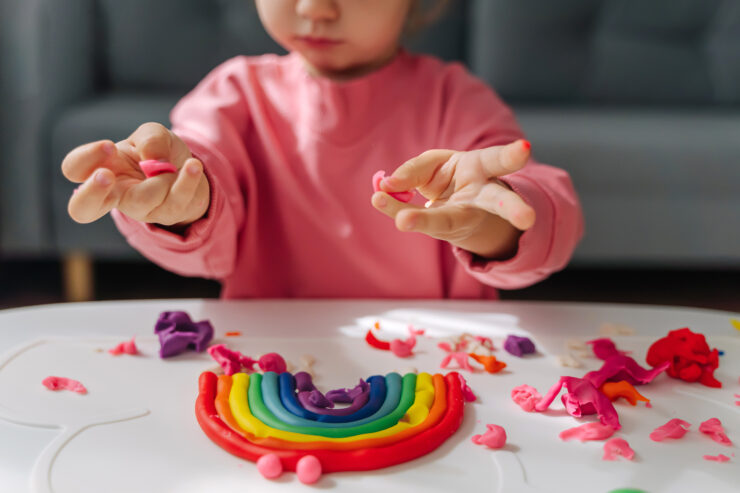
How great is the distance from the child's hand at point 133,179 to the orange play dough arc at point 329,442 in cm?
12

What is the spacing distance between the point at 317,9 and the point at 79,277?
1009mm

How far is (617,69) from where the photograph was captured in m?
1.59

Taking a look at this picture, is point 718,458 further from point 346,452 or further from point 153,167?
point 153,167

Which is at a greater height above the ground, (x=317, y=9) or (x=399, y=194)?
(x=317, y=9)

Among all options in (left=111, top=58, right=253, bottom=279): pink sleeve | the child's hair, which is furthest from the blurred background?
(left=111, top=58, right=253, bottom=279): pink sleeve

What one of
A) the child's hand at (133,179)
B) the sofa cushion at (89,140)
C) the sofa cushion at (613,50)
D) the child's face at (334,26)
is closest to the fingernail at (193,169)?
the child's hand at (133,179)

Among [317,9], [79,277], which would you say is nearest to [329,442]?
[317,9]

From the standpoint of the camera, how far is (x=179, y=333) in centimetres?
54

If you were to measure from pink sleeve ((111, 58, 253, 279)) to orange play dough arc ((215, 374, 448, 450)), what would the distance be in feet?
0.52

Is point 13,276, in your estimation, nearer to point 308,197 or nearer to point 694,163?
point 308,197

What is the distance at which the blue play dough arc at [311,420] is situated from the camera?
0.43 meters

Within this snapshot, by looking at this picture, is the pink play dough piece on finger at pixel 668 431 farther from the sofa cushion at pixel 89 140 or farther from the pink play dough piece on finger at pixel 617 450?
the sofa cushion at pixel 89 140

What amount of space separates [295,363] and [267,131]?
0.32m

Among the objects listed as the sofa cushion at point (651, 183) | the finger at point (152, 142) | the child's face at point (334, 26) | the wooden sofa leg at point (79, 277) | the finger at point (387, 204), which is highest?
the child's face at point (334, 26)
